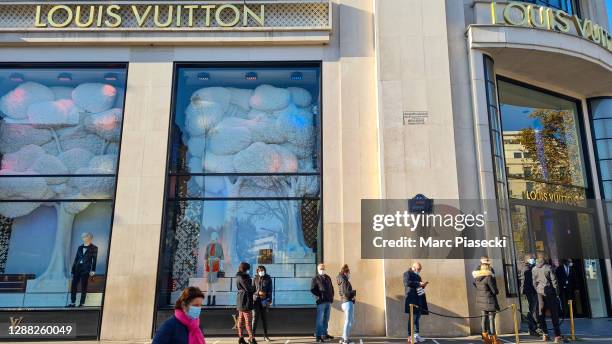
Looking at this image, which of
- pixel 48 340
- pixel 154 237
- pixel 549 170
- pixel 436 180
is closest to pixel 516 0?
pixel 549 170

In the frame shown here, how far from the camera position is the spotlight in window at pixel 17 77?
43.3 ft

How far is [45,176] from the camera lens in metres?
12.6

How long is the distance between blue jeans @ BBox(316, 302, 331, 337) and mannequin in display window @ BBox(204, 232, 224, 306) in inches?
113

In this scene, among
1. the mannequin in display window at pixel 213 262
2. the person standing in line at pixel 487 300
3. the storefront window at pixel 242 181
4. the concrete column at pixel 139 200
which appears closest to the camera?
the person standing in line at pixel 487 300

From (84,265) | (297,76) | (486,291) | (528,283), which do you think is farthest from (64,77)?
(528,283)

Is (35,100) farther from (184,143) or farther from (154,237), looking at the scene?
(154,237)

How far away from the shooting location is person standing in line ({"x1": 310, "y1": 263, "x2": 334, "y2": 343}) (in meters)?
10.6

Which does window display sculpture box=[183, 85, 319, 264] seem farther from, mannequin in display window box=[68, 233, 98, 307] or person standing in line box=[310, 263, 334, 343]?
mannequin in display window box=[68, 233, 98, 307]

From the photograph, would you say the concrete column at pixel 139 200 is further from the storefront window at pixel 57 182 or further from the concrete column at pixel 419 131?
the concrete column at pixel 419 131

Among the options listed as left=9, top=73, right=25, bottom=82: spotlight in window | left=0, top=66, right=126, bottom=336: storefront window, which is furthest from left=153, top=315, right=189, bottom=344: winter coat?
left=9, top=73, right=25, bottom=82: spotlight in window

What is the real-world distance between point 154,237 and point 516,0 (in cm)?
1317

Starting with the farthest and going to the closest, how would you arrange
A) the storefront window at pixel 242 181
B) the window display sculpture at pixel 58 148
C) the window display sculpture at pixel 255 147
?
the window display sculpture at pixel 255 147 → the window display sculpture at pixel 58 148 → the storefront window at pixel 242 181

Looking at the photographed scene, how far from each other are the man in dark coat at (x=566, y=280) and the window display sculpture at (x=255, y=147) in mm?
8508

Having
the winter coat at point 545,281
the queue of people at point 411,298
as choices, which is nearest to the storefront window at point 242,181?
the queue of people at point 411,298
